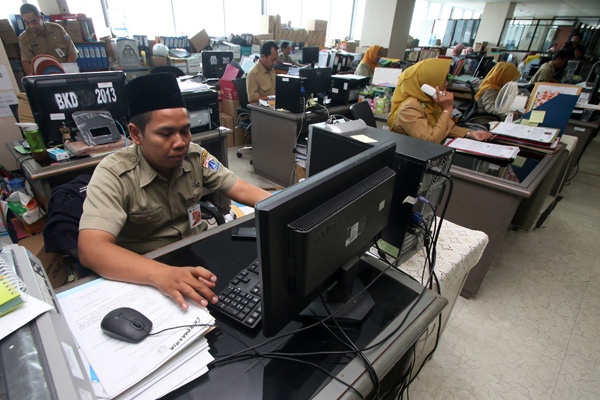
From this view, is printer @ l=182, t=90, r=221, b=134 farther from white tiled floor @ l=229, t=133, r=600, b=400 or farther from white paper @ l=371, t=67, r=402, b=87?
white tiled floor @ l=229, t=133, r=600, b=400

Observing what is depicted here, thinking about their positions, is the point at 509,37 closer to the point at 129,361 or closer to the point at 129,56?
Answer: the point at 129,56

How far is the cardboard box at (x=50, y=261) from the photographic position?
161 cm

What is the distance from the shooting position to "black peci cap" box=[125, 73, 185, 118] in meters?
1.01

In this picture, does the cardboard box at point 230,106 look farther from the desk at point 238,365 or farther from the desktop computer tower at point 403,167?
the desk at point 238,365

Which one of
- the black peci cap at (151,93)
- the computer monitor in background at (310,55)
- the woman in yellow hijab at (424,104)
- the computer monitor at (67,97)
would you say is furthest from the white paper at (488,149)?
the computer monitor in background at (310,55)

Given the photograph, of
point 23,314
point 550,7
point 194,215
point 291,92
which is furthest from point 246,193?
point 550,7

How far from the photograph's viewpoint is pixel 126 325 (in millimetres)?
634

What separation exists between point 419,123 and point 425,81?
28 centimetres

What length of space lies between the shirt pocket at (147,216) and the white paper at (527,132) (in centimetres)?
208

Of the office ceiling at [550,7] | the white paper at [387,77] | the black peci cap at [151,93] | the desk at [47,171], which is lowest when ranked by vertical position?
the desk at [47,171]

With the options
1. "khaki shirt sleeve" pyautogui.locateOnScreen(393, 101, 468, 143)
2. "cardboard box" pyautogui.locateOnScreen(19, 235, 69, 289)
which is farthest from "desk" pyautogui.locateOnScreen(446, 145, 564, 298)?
"cardboard box" pyautogui.locateOnScreen(19, 235, 69, 289)

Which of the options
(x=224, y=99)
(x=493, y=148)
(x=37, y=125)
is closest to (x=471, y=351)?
(x=493, y=148)

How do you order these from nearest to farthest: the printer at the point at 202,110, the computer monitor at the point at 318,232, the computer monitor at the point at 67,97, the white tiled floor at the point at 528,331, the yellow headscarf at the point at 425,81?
the computer monitor at the point at 318,232
the white tiled floor at the point at 528,331
the computer monitor at the point at 67,97
the yellow headscarf at the point at 425,81
the printer at the point at 202,110

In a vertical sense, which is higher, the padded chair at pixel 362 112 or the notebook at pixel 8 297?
the notebook at pixel 8 297
